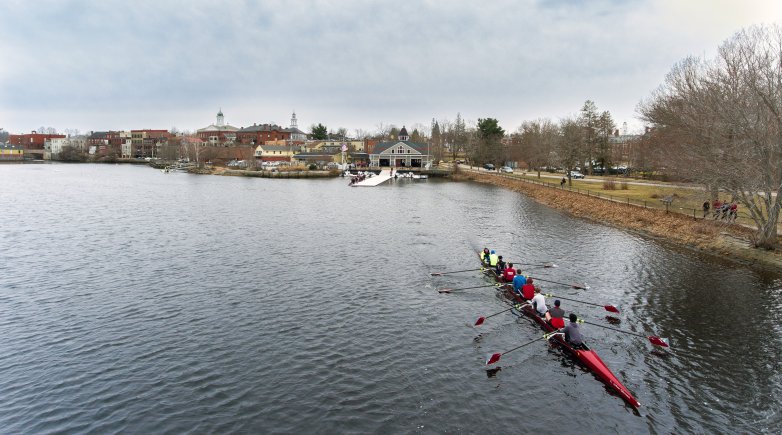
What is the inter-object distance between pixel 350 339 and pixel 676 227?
3903cm

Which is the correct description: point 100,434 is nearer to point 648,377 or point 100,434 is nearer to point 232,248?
point 648,377

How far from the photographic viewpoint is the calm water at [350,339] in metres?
16.4

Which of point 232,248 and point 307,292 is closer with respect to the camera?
point 307,292

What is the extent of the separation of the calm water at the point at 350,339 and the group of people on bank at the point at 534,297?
4.16 feet

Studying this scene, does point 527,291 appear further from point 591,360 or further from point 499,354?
point 591,360

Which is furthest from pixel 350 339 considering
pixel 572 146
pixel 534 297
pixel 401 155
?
pixel 401 155

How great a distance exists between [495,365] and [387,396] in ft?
17.5

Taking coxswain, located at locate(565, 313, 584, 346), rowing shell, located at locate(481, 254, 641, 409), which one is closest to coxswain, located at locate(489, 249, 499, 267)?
rowing shell, located at locate(481, 254, 641, 409)

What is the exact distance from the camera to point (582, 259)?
37.6 metres

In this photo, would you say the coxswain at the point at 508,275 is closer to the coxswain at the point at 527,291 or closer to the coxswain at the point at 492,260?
the coxswain at the point at 527,291

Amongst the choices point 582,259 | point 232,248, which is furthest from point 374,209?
point 582,259

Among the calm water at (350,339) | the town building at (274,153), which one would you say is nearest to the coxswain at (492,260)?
the calm water at (350,339)

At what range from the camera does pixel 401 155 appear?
148125mm

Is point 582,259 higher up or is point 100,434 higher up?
point 582,259
